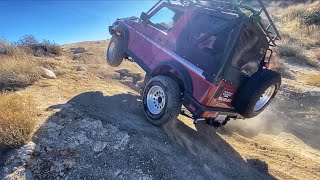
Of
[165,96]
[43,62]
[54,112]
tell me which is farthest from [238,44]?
[43,62]

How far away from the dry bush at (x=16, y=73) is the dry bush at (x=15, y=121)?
153cm

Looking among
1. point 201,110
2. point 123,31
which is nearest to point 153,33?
point 123,31

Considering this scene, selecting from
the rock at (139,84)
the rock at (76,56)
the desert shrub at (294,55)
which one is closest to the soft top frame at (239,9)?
the rock at (139,84)

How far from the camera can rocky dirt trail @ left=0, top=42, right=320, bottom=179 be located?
4.41m

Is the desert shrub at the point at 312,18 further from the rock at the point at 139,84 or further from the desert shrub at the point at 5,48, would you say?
the desert shrub at the point at 5,48

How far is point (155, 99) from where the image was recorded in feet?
18.9

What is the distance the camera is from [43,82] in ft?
24.3

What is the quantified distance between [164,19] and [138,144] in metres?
2.97

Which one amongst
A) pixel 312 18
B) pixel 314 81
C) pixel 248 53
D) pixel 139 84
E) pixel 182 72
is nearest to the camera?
pixel 248 53

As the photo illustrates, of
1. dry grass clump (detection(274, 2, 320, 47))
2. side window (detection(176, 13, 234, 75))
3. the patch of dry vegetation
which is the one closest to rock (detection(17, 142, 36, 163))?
side window (detection(176, 13, 234, 75))

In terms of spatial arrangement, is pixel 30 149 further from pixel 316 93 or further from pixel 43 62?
pixel 316 93

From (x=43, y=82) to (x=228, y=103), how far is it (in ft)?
14.9

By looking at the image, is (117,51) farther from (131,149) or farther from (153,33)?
(131,149)

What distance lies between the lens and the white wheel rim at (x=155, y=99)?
5.56m
